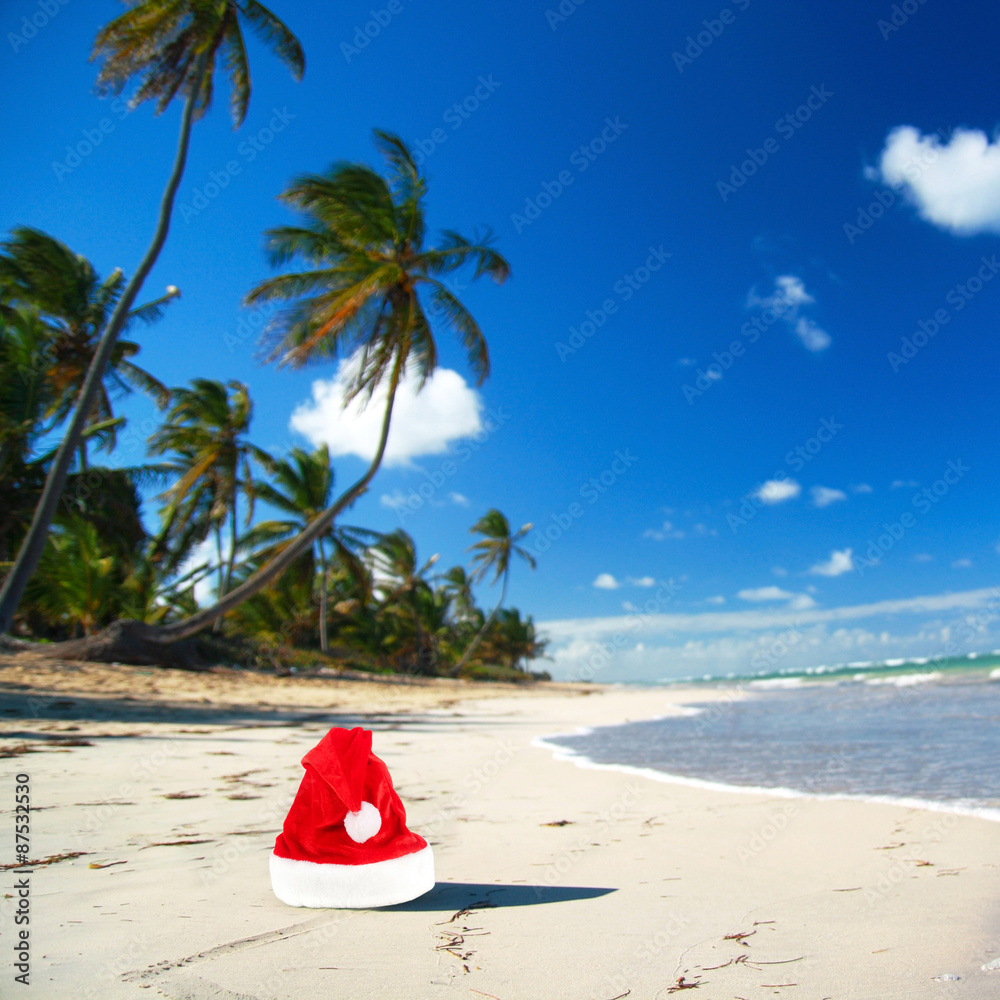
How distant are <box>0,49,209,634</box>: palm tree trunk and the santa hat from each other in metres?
10.4

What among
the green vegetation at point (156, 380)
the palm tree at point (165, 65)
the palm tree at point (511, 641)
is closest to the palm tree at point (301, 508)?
the green vegetation at point (156, 380)

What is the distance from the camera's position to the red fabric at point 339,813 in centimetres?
227

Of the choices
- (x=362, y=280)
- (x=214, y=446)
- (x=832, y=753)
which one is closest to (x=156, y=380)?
(x=214, y=446)

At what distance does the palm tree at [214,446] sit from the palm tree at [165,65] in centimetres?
880

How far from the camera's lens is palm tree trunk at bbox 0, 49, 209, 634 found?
1043 cm

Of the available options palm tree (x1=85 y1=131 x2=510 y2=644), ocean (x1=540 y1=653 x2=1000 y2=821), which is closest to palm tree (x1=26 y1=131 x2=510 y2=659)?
palm tree (x1=85 y1=131 x2=510 y2=644)

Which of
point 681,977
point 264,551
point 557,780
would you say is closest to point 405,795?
point 557,780

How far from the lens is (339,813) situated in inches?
89.6

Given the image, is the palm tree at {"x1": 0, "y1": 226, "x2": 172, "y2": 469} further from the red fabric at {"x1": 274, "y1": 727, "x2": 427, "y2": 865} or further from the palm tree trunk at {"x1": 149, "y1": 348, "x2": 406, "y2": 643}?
the red fabric at {"x1": 274, "y1": 727, "x2": 427, "y2": 865}

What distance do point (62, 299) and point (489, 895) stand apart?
19.1 metres

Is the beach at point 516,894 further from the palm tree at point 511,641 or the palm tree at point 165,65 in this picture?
the palm tree at point 511,641

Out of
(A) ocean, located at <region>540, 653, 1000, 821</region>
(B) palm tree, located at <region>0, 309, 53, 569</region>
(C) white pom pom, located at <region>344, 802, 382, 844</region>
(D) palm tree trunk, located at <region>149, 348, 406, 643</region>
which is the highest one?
(B) palm tree, located at <region>0, 309, 53, 569</region>

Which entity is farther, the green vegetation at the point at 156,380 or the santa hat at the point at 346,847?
the green vegetation at the point at 156,380

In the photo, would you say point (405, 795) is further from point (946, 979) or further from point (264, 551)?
point (264, 551)
